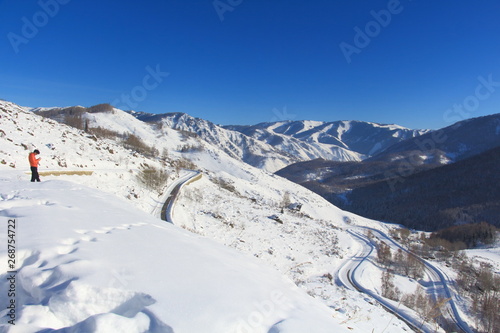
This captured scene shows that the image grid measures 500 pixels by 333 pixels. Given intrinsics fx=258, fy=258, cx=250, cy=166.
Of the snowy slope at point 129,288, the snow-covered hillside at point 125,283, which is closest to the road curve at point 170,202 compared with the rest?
the snow-covered hillside at point 125,283

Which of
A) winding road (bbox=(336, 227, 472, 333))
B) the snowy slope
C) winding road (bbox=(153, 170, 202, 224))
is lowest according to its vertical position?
winding road (bbox=(336, 227, 472, 333))

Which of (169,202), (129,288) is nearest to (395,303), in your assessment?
(169,202)

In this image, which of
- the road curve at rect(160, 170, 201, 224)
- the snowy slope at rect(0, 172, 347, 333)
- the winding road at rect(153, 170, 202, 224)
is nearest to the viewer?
the snowy slope at rect(0, 172, 347, 333)

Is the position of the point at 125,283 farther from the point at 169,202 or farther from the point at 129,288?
the point at 169,202

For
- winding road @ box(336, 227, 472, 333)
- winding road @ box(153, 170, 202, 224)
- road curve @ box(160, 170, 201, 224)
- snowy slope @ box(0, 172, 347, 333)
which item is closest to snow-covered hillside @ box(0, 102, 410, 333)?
snowy slope @ box(0, 172, 347, 333)

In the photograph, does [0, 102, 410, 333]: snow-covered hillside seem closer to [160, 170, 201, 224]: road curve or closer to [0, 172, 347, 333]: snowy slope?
[0, 172, 347, 333]: snowy slope

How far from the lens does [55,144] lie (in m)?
25.8

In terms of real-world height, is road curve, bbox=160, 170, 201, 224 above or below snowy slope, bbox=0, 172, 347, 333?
below

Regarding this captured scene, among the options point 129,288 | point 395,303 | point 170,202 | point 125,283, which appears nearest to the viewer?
point 129,288

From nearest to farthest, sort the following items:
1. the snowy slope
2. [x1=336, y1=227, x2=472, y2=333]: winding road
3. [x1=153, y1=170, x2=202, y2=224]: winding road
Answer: the snowy slope < [x1=336, y1=227, x2=472, y2=333]: winding road < [x1=153, y1=170, x2=202, y2=224]: winding road

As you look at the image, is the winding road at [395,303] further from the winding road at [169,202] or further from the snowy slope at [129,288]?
the winding road at [169,202]

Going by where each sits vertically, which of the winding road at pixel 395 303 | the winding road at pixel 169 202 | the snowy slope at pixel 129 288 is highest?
the snowy slope at pixel 129 288

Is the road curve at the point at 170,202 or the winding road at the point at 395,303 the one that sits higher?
the road curve at the point at 170,202

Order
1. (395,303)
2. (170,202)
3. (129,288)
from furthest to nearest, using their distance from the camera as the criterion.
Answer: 1. (170,202)
2. (395,303)
3. (129,288)
